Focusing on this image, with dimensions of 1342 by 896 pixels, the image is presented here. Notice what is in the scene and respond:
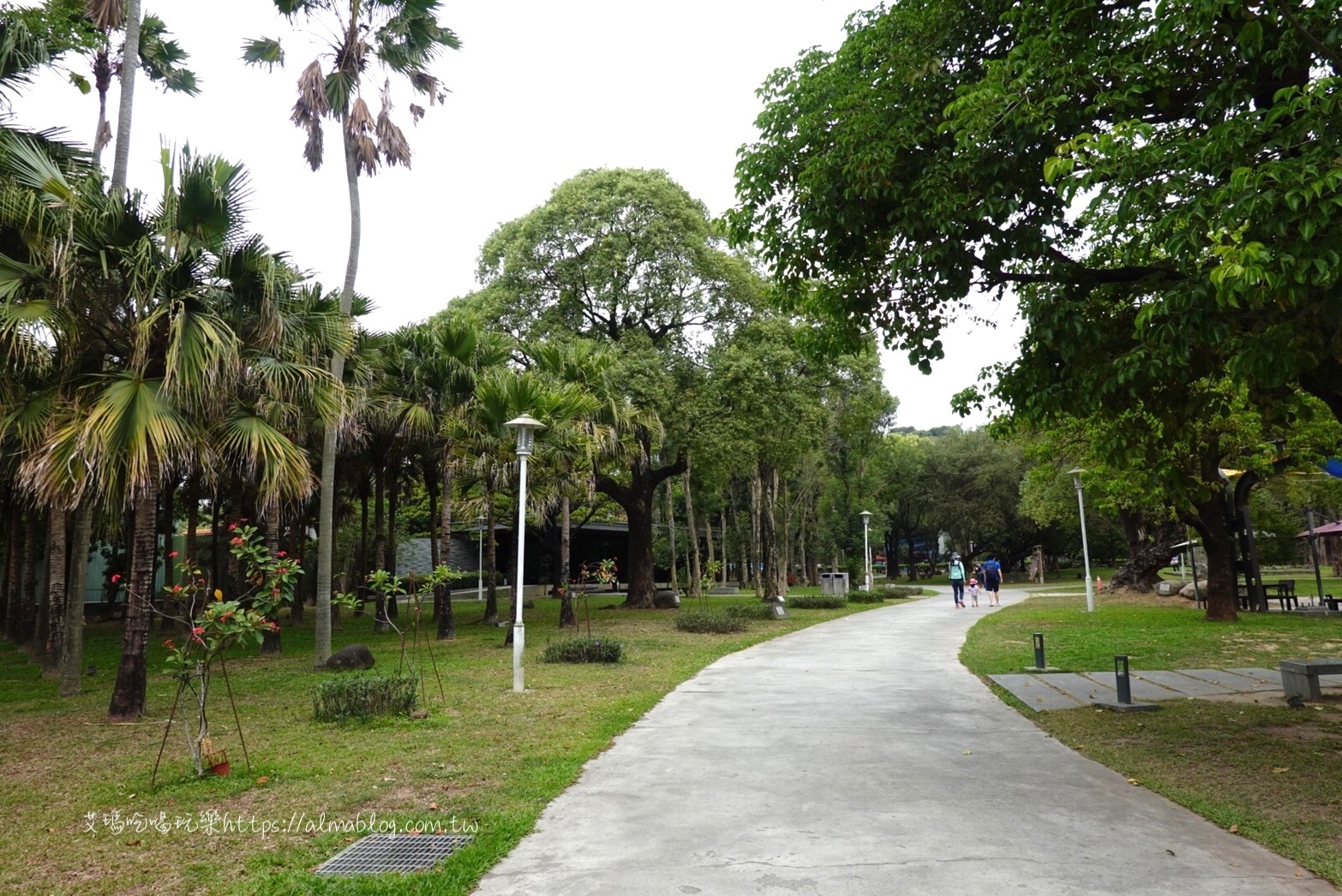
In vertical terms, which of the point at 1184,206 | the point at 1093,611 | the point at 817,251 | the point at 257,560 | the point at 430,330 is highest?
the point at 430,330

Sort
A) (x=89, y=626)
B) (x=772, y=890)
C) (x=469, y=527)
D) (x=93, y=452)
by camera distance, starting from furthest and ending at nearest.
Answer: (x=469, y=527) < (x=89, y=626) < (x=93, y=452) < (x=772, y=890)

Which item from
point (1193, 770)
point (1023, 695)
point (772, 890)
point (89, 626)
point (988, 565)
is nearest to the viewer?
point (772, 890)

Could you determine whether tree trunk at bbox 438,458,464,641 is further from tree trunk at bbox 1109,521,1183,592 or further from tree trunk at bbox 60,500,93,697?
tree trunk at bbox 1109,521,1183,592

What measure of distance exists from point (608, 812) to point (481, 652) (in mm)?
10500

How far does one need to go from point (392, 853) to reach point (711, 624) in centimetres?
1416

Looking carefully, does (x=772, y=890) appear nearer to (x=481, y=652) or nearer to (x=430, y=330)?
(x=481, y=652)

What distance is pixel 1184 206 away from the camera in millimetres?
4914

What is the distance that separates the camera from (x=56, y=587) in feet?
39.3

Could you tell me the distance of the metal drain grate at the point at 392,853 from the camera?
428 centimetres

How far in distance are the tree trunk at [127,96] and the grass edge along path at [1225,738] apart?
1316 centimetres

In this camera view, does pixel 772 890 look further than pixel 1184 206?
No

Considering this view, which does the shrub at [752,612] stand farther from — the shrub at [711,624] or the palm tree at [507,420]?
the palm tree at [507,420]

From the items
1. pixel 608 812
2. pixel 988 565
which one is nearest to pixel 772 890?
pixel 608 812

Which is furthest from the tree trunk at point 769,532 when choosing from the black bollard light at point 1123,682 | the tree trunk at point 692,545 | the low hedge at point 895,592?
the black bollard light at point 1123,682
